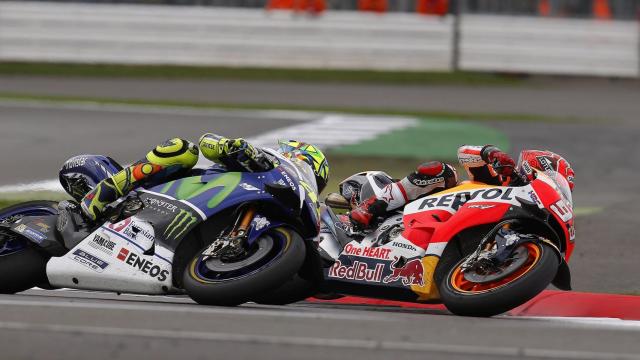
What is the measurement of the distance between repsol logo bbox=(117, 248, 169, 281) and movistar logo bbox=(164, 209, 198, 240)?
7.7 inches

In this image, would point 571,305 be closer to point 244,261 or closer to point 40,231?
point 244,261

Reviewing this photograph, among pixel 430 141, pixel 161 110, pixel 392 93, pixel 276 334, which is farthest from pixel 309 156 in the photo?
pixel 392 93

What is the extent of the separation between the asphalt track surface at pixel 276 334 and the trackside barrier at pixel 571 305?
0.73m

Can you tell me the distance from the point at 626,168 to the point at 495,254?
28.3 ft

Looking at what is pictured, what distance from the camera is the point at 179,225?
759 centimetres

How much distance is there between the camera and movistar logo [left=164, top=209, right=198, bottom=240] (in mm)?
7582

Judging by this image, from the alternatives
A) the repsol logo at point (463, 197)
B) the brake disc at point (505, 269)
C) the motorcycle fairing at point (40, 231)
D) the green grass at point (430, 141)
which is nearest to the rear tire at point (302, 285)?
the repsol logo at point (463, 197)

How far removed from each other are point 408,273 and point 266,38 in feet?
50.6

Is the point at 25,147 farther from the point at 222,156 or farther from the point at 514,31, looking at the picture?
the point at 514,31

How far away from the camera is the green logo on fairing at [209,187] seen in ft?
25.1

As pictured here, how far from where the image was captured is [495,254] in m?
7.28

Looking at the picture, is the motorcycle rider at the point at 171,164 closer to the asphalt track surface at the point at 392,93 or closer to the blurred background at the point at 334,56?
the blurred background at the point at 334,56

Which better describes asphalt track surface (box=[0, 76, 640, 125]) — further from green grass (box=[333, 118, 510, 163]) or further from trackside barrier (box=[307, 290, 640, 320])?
trackside barrier (box=[307, 290, 640, 320])

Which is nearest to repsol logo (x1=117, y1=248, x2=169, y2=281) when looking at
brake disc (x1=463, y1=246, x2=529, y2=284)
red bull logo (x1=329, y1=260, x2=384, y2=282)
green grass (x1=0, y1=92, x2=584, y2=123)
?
red bull logo (x1=329, y1=260, x2=384, y2=282)
